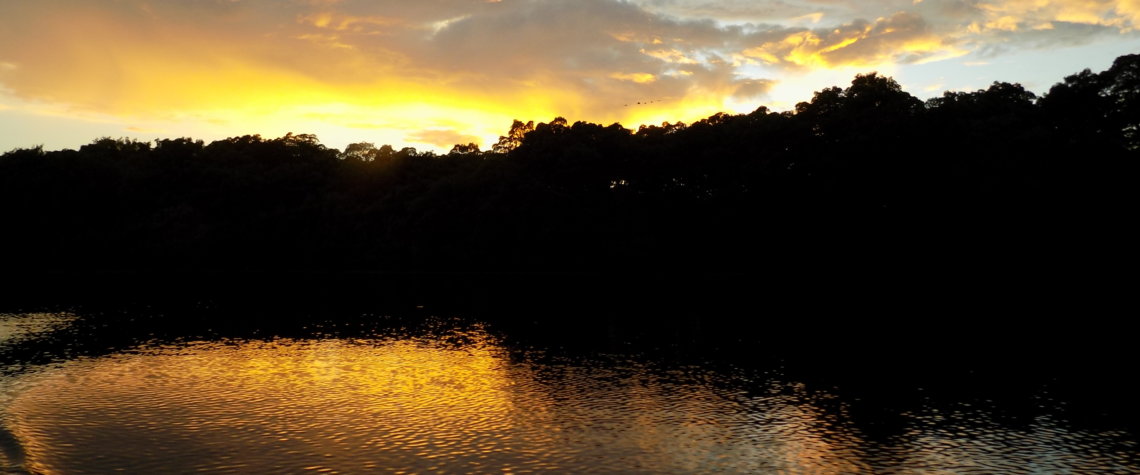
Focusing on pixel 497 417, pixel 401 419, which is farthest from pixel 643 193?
pixel 401 419

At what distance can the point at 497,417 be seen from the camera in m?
30.3

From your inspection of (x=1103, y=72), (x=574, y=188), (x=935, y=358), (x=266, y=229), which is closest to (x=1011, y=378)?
(x=935, y=358)

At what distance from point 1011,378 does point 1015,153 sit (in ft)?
179

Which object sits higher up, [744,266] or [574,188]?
[574,188]

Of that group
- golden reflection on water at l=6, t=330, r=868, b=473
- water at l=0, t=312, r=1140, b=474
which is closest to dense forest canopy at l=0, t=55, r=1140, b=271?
water at l=0, t=312, r=1140, b=474

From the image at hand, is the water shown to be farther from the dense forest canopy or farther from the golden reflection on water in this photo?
the dense forest canopy

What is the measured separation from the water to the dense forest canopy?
56.4 metres

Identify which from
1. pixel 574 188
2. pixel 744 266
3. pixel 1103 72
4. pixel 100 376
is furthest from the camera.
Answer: pixel 574 188

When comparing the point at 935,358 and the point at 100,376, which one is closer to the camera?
the point at 100,376

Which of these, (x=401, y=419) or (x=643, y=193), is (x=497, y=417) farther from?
(x=643, y=193)

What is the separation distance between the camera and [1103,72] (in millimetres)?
83250

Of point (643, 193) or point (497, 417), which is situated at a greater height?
point (643, 193)

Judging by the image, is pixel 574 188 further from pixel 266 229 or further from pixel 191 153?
pixel 191 153

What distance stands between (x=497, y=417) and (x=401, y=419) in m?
3.60
